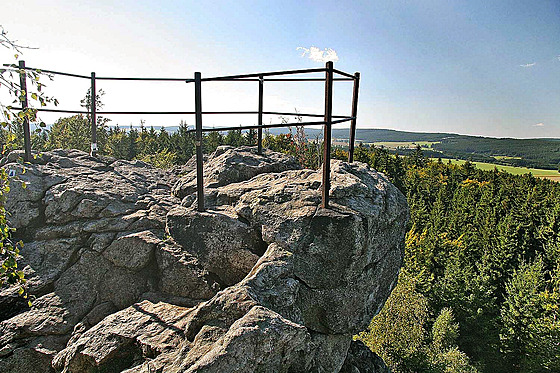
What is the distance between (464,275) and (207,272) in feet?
107

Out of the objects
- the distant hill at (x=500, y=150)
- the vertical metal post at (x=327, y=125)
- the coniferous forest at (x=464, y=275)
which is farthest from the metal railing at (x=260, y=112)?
the distant hill at (x=500, y=150)

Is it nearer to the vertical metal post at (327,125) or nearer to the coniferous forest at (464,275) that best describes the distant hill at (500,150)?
the coniferous forest at (464,275)

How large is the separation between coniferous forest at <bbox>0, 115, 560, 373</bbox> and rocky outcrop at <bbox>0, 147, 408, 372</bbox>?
532 inches

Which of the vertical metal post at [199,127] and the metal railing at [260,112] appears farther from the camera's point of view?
the vertical metal post at [199,127]

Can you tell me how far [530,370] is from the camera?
27297 mm

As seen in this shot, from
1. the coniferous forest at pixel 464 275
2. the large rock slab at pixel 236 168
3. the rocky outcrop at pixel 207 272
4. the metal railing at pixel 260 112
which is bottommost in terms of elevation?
the coniferous forest at pixel 464 275

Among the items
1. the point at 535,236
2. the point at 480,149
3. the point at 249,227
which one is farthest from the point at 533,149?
the point at 249,227

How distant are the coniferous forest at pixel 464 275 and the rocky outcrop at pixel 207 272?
13515mm

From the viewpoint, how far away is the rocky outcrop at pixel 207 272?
522 cm

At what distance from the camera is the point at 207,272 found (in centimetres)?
708

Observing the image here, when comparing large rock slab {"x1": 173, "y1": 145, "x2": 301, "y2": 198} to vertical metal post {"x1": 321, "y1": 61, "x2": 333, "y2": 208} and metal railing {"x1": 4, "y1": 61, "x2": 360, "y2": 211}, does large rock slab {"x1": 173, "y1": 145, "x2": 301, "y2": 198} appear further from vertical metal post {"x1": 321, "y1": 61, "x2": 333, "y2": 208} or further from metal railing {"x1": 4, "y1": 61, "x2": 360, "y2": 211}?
vertical metal post {"x1": 321, "y1": 61, "x2": 333, "y2": 208}

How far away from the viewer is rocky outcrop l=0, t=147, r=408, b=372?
5219 mm

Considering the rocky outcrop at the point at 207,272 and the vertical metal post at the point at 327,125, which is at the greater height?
the vertical metal post at the point at 327,125

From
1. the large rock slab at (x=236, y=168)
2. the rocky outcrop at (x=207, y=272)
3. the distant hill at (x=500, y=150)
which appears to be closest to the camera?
the rocky outcrop at (x=207, y=272)
